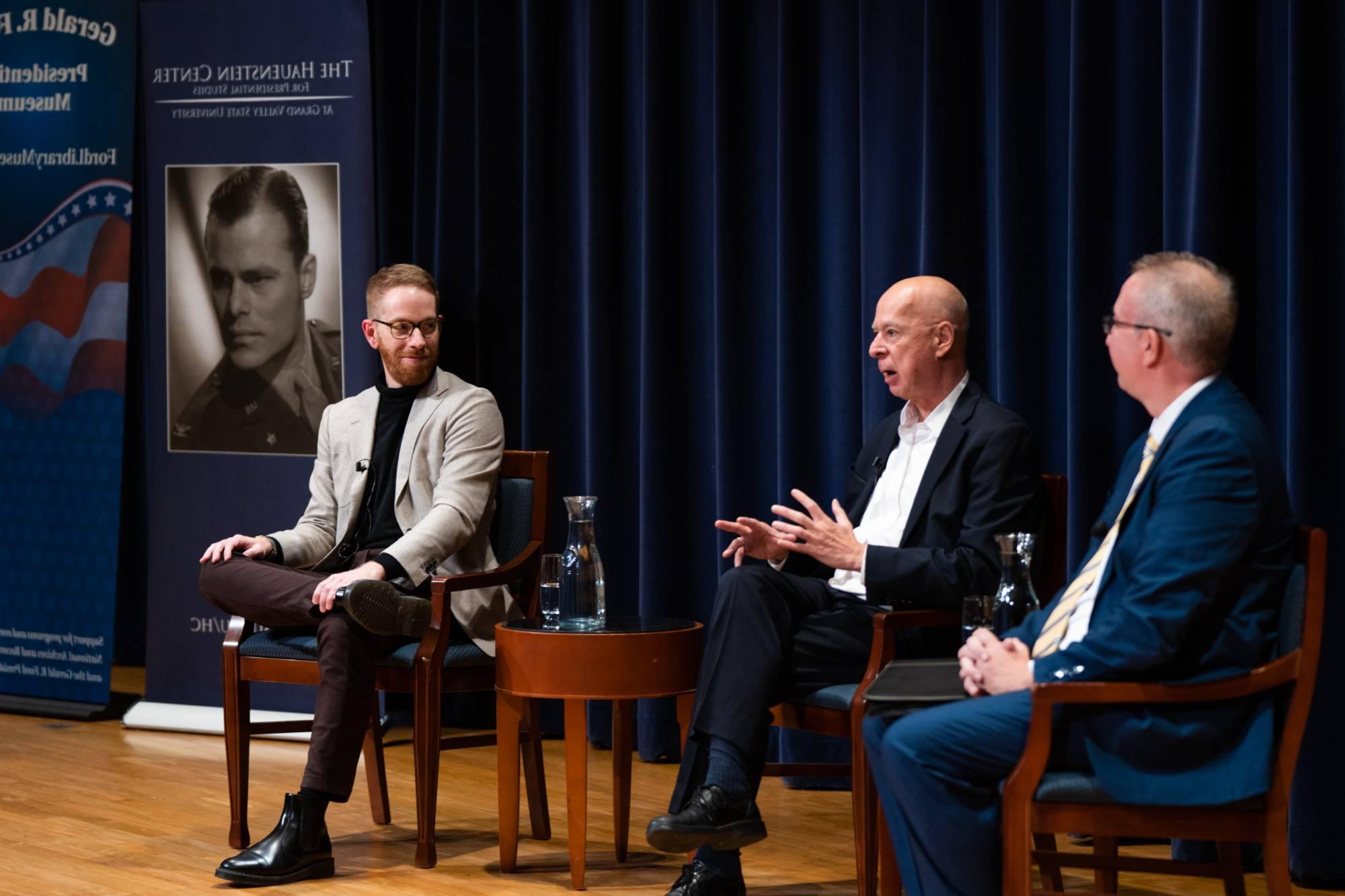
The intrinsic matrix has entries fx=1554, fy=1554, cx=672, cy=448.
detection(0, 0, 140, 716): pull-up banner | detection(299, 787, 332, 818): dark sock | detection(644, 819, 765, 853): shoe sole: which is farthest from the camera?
detection(0, 0, 140, 716): pull-up banner

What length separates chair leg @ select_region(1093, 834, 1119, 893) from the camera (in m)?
2.86

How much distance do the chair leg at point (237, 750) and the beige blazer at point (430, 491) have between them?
0.36 m

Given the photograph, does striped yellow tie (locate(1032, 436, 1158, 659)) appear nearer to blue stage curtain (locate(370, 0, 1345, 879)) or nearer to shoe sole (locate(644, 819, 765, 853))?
shoe sole (locate(644, 819, 765, 853))

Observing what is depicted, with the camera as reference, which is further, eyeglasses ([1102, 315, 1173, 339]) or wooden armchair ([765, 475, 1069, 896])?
wooden armchair ([765, 475, 1069, 896])

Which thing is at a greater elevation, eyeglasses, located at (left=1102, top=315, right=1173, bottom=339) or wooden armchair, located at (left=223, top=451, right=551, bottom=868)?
eyeglasses, located at (left=1102, top=315, right=1173, bottom=339)

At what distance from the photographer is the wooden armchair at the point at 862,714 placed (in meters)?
3.15

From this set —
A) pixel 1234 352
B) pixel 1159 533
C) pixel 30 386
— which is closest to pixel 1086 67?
pixel 1234 352

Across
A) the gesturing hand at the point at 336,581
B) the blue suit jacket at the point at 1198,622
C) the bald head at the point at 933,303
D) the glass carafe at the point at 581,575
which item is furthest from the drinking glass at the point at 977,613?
the gesturing hand at the point at 336,581

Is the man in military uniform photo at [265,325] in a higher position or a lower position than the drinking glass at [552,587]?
higher

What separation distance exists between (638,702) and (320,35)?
Result: 2.35 m

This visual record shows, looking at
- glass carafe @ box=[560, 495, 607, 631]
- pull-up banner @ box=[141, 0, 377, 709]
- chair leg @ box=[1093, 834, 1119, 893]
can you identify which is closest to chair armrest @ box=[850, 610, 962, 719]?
chair leg @ box=[1093, 834, 1119, 893]

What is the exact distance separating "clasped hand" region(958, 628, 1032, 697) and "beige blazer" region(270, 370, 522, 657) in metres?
1.55

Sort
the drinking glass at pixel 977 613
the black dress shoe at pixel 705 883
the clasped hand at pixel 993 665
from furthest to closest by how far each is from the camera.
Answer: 1. the black dress shoe at pixel 705 883
2. the drinking glass at pixel 977 613
3. the clasped hand at pixel 993 665

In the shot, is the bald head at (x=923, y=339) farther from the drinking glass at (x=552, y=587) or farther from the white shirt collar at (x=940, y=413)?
the drinking glass at (x=552, y=587)
